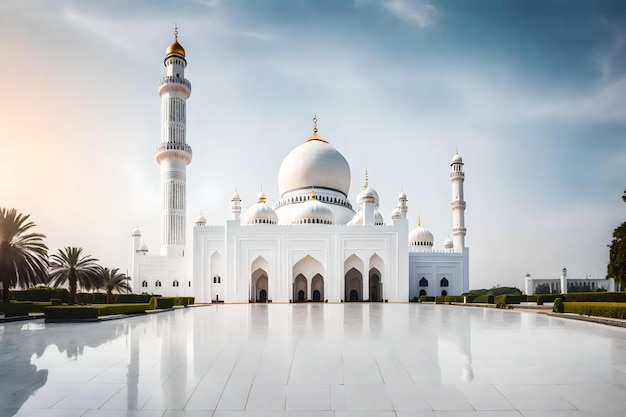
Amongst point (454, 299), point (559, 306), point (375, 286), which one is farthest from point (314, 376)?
point (375, 286)

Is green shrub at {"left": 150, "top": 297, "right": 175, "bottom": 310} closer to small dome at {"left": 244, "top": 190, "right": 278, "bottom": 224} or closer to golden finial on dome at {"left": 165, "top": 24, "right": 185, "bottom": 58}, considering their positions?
small dome at {"left": 244, "top": 190, "right": 278, "bottom": 224}

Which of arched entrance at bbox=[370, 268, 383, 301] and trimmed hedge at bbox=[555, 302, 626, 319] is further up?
trimmed hedge at bbox=[555, 302, 626, 319]

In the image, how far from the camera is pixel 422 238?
1490 inches

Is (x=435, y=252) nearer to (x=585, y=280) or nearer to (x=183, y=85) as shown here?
(x=585, y=280)

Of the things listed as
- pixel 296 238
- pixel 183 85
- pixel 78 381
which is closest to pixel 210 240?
pixel 296 238

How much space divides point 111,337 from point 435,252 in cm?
2799

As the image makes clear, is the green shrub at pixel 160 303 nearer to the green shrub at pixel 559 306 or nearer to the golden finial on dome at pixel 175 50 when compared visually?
the green shrub at pixel 559 306

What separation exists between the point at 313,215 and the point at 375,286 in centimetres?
691

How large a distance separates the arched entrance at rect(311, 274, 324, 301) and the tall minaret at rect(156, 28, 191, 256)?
9247 millimetres

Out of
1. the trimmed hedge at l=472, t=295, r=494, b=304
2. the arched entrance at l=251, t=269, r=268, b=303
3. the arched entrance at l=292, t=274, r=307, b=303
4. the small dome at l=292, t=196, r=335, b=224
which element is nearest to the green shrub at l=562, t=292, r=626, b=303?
the trimmed hedge at l=472, t=295, r=494, b=304

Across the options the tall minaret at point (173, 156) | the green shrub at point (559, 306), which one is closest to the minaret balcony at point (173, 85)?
the tall minaret at point (173, 156)

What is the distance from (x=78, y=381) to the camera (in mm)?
4750

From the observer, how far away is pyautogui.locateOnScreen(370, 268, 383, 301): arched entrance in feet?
108

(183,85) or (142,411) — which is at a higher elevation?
(183,85)
